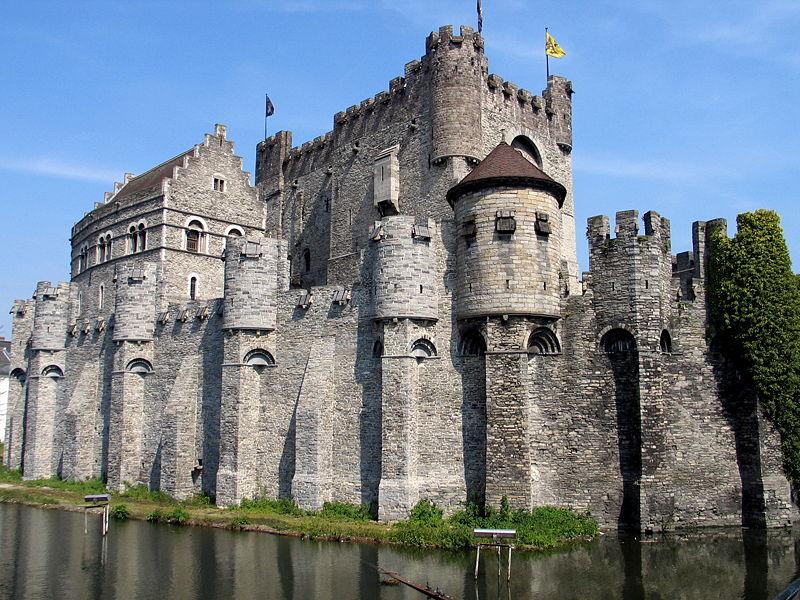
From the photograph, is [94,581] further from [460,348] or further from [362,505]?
[460,348]

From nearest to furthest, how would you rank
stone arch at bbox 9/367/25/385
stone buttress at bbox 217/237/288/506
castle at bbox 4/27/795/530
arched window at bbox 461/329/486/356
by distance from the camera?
castle at bbox 4/27/795/530, arched window at bbox 461/329/486/356, stone buttress at bbox 217/237/288/506, stone arch at bbox 9/367/25/385

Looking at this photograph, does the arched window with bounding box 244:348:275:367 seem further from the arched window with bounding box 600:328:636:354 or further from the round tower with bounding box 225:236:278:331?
the arched window with bounding box 600:328:636:354

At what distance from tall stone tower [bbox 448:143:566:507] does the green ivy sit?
5.73 metres

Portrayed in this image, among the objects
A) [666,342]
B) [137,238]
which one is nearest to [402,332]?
[666,342]

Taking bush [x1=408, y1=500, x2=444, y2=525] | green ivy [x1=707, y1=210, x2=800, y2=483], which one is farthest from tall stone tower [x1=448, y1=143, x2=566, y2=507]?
green ivy [x1=707, y1=210, x2=800, y2=483]

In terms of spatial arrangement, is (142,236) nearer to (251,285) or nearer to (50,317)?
(50,317)

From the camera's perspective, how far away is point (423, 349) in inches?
1065

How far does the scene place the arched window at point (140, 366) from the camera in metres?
35.6

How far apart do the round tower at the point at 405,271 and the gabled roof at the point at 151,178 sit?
18463 millimetres

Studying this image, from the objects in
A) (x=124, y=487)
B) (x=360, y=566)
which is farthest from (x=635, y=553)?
(x=124, y=487)

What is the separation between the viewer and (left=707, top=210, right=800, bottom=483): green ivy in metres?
24.9

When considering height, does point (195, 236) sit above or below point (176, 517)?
above

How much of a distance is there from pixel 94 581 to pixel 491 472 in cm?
1226

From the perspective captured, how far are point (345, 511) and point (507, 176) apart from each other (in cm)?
1321
